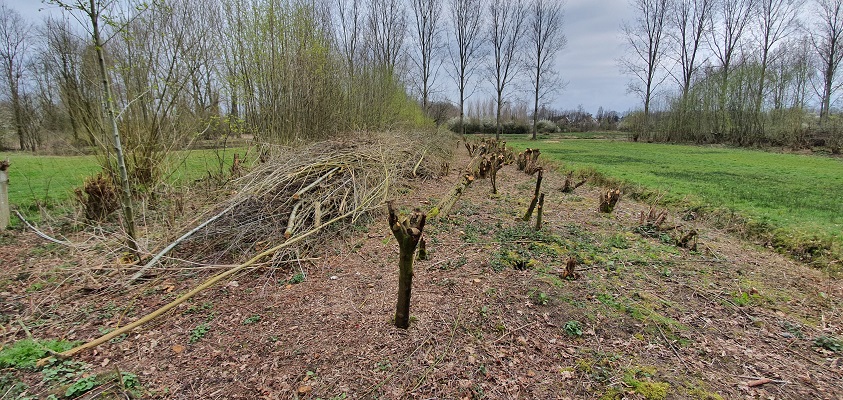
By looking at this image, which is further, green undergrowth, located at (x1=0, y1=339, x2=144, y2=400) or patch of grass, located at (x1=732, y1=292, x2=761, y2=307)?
patch of grass, located at (x1=732, y1=292, x2=761, y2=307)

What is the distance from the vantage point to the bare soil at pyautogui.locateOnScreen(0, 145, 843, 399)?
2.01 metres

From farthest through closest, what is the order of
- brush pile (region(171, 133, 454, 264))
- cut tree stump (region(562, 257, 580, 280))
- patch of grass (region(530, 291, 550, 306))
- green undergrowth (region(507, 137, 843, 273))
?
green undergrowth (region(507, 137, 843, 273))
brush pile (region(171, 133, 454, 264))
cut tree stump (region(562, 257, 580, 280))
patch of grass (region(530, 291, 550, 306))

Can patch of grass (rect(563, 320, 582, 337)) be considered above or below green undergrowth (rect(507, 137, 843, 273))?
below

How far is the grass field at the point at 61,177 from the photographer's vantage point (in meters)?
5.63

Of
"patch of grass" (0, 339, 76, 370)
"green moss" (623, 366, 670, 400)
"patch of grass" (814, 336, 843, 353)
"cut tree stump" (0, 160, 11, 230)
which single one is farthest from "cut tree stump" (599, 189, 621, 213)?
"cut tree stump" (0, 160, 11, 230)

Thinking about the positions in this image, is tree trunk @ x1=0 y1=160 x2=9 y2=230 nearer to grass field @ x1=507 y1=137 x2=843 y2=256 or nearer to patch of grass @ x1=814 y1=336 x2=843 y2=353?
patch of grass @ x1=814 y1=336 x2=843 y2=353

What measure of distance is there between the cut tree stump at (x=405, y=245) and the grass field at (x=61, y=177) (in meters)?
5.29

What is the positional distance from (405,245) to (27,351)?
2503 millimetres

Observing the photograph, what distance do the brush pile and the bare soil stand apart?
370mm

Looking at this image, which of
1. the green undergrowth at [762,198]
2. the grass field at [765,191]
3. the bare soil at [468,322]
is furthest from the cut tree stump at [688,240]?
the grass field at [765,191]

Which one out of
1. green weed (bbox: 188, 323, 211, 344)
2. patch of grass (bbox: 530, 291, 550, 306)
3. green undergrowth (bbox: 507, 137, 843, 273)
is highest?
green undergrowth (bbox: 507, 137, 843, 273)

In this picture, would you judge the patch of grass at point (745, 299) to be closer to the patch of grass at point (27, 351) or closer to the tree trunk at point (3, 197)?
the patch of grass at point (27, 351)

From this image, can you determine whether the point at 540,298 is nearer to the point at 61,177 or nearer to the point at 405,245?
the point at 405,245

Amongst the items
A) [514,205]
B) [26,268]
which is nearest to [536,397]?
[514,205]
